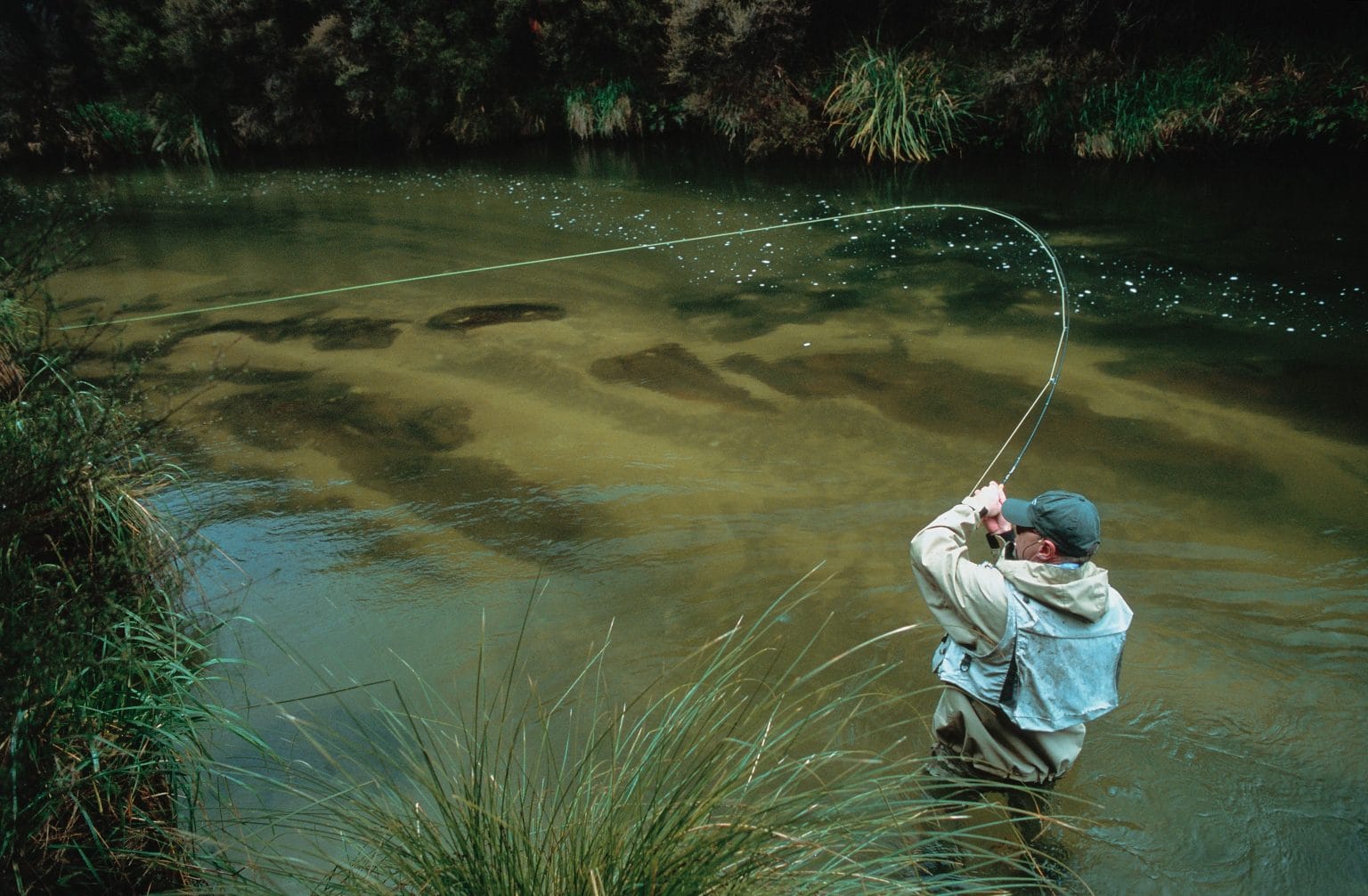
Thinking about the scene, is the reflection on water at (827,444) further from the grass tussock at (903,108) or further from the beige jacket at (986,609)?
the grass tussock at (903,108)

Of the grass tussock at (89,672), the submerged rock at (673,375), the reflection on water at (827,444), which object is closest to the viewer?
the grass tussock at (89,672)

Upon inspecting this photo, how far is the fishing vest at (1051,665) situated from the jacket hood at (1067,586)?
0.09 feet

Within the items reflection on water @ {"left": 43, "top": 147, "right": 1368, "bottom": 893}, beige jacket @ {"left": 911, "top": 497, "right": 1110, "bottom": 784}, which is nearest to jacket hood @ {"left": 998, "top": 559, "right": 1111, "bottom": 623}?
beige jacket @ {"left": 911, "top": 497, "right": 1110, "bottom": 784}

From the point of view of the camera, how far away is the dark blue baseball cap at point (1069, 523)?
253cm

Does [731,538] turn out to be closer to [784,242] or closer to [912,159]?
[784,242]

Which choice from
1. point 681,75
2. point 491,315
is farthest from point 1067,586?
point 681,75

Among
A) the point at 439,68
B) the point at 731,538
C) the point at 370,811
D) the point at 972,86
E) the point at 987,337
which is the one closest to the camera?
the point at 370,811

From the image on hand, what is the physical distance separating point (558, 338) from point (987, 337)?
311 centimetres

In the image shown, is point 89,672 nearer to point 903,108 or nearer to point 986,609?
point 986,609

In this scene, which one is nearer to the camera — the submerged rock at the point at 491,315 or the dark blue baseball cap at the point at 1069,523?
the dark blue baseball cap at the point at 1069,523

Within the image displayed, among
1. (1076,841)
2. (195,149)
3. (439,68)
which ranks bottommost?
(1076,841)

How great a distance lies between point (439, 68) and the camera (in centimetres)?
1623

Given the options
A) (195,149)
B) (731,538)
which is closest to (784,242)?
(731,538)

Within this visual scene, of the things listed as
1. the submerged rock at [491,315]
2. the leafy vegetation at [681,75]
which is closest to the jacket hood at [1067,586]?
the submerged rock at [491,315]
